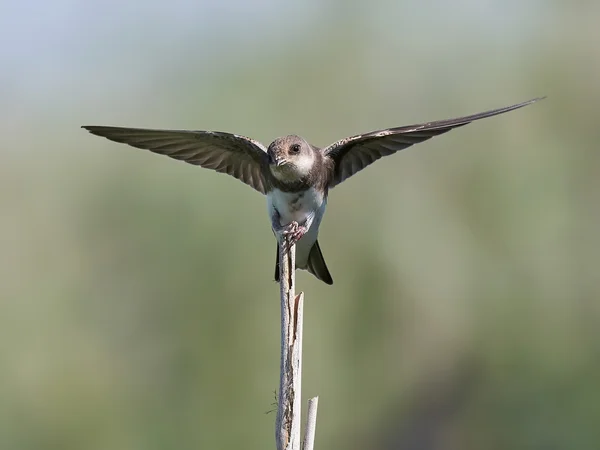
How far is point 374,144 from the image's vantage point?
5211 millimetres

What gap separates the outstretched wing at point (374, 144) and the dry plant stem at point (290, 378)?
1.55 m

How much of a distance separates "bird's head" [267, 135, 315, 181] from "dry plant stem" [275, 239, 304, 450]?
131 cm

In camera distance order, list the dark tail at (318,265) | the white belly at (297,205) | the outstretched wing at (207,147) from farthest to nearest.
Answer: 1. the dark tail at (318,265)
2. the outstretched wing at (207,147)
3. the white belly at (297,205)

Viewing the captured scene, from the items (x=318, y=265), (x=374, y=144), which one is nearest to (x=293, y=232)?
(x=318, y=265)

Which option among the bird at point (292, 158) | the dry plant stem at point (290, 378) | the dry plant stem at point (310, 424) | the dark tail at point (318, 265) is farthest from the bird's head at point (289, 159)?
the dry plant stem at point (310, 424)

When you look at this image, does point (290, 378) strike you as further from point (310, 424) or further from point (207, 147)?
point (207, 147)

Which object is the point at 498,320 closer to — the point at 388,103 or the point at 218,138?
the point at 388,103

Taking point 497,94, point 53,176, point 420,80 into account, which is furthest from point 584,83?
point 53,176

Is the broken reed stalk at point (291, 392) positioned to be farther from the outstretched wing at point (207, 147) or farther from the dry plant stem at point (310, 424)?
the outstretched wing at point (207, 147)

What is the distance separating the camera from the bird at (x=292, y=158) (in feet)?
15.9

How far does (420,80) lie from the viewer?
352 inches

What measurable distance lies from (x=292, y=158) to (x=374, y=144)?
0.61 m

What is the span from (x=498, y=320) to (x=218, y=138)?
13.9 feet

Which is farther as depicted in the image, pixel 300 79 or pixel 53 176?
pixel 300 79
